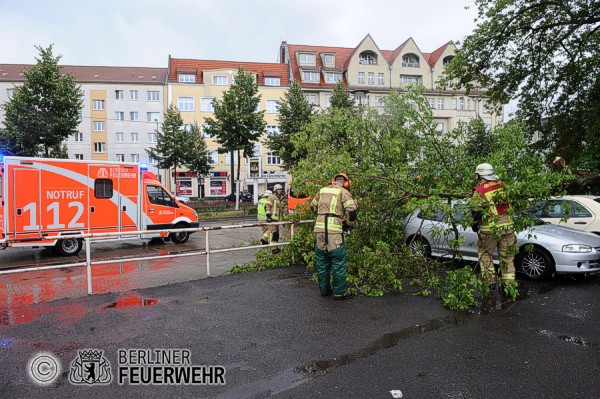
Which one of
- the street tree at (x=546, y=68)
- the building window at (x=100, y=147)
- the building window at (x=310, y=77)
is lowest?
the street tree at (x=546, y=68)

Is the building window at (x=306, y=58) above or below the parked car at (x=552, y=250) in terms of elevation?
above

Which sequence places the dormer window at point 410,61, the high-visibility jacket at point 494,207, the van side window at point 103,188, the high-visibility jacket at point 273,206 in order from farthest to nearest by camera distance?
the dormer window at point 410,61 < the van side window at point 103,188 < the high-visibility jacket at point 273,206 < the high-visibility jacket at point 494,207

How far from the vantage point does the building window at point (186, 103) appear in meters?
49.2

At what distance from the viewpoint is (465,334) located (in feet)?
15.1

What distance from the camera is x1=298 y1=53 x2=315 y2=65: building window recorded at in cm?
5308

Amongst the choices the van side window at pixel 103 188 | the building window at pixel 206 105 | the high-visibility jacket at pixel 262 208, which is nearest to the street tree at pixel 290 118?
the van side window at pixel 103 188

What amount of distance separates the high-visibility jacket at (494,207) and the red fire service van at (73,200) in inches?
368

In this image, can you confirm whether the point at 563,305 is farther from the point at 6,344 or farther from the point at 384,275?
the point at 6,344

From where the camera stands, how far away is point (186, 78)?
49.7 meters

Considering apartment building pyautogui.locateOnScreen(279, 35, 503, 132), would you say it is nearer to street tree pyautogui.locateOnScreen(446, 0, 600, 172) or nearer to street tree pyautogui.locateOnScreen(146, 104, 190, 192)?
street tree pyautogui.locateOnScreen(146, 104, 190, 192)

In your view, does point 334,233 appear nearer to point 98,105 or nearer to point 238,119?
point 238,119

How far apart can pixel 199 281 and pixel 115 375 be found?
143 inches

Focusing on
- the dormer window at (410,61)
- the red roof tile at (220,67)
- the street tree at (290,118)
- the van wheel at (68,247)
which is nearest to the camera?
the van wheel at (68,247)

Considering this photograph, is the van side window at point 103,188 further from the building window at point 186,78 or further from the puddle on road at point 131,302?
the building window at point 186,78
